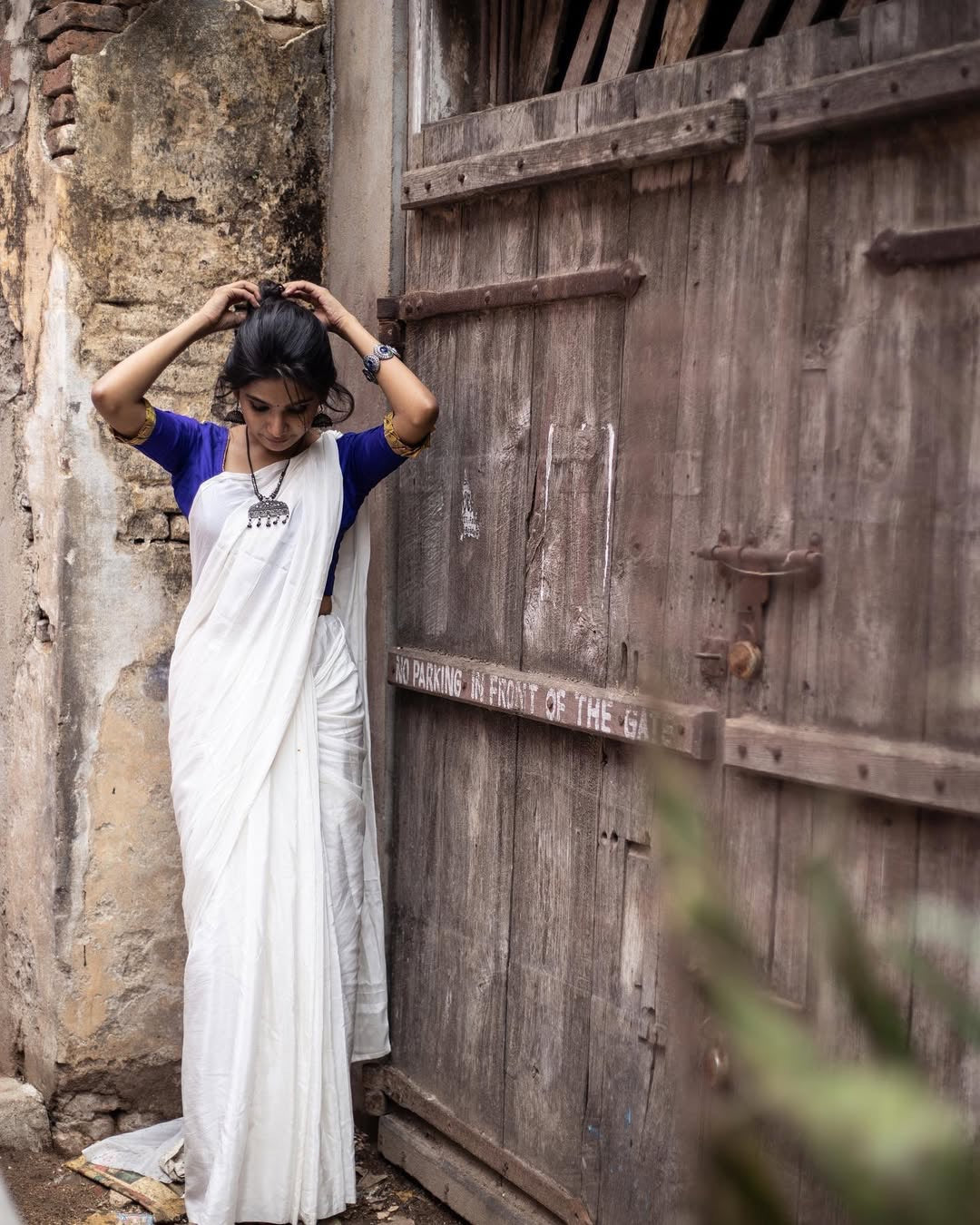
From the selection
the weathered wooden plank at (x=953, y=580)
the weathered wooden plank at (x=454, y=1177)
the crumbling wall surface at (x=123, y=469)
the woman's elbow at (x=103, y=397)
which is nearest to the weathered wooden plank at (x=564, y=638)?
the weathered wooden plank at (x=454, y=1177)

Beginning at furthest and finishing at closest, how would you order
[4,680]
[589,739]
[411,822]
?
[4,680]
[411,822]
[589,739]

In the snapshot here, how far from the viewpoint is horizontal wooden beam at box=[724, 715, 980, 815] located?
2033 millimetres

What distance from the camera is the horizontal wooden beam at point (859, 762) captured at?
2033 millimetres

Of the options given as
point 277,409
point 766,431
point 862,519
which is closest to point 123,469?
point 277,409

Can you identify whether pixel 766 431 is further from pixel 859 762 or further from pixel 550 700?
pixel 550 700

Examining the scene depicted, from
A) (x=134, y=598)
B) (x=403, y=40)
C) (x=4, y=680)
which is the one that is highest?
(x=403, y=40)

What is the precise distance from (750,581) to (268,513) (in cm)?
112

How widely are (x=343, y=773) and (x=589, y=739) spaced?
62 centimetres

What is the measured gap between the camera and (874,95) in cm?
215

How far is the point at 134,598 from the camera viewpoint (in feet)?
11.6

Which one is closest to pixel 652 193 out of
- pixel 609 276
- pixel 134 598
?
pixel 609 276

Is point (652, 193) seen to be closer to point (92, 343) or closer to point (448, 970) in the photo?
point (92, 343)

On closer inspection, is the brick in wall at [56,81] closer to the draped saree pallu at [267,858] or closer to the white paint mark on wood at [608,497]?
the draped saree pallu at [267,858]

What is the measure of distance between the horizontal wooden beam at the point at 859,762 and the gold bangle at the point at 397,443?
3.28 feet
